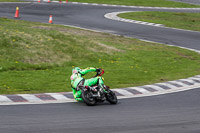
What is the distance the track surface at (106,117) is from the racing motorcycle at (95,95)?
19 cm

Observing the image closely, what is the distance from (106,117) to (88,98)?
158cm

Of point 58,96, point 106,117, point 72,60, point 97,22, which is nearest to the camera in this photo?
point 106,117

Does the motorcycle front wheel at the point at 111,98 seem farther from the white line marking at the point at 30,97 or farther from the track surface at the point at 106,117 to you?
the white line marking at the point at 30,97

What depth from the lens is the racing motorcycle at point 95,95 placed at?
41.2 ft

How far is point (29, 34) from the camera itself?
23.0 m

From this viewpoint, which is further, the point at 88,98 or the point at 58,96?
the point at 58,96

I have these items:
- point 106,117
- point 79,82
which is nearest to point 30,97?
point 79,82

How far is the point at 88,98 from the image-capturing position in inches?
495

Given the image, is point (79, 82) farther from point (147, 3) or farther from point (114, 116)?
point (147, 3)

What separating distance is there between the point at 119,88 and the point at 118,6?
39.1 metres

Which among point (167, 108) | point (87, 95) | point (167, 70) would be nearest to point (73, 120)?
point (87, 95)

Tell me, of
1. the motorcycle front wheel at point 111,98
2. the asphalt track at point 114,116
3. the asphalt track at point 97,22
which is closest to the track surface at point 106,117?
the asphalt track at point 114,116

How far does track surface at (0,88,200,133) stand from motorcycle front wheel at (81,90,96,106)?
6.9 inches

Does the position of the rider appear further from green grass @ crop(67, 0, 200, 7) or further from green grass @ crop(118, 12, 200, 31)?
green grass @ crop(67, 0, 200, 7)
